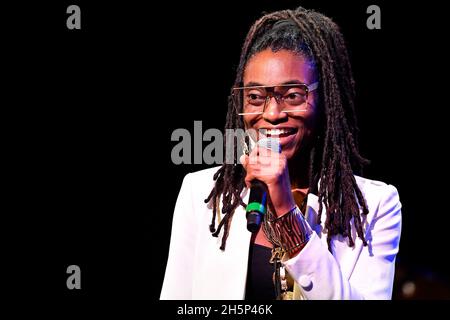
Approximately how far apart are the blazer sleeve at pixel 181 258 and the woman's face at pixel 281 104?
1.13 feet

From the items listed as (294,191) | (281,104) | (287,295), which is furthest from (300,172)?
(287,295)

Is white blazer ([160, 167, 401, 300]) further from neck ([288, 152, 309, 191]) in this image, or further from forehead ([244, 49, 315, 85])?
forehead ([244, 49, 315, 85])

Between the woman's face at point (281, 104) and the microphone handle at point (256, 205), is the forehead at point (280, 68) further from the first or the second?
the microphone handle at point (256, 205)

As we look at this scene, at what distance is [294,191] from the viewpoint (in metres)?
1.96

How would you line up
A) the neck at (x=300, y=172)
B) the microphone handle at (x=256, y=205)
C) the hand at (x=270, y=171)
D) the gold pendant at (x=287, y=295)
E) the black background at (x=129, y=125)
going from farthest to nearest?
the black background at (x=129, y=125) → the neck at (x=300, y=172) → the gold pendant at (x=287, y=295) → the hand at (x=270, y=171) → the microphone handle at (x=256, y=205)

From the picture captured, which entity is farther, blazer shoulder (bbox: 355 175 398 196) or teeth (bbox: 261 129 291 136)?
blazer shoulder (bbox: 355 175 398 196)

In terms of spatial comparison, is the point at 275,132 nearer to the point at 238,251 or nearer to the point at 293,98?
the point at 293,98

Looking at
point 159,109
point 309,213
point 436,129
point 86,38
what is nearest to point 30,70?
point 86,38

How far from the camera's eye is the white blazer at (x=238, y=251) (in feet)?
5.81

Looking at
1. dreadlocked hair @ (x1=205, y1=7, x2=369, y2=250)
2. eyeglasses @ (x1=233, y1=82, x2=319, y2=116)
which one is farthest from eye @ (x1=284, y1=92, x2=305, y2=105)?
dreadlocked hair @ (x1=205, y1=7, x2=369, y2=250)

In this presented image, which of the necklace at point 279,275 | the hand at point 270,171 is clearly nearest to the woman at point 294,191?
the necklace at point 279,275

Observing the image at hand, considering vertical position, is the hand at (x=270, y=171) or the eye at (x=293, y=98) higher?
the eye at (x=293, y=98)

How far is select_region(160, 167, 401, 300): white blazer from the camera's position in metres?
1.77
